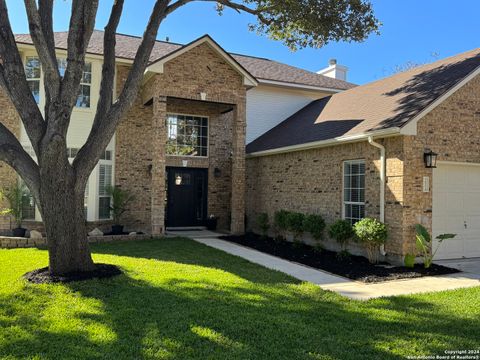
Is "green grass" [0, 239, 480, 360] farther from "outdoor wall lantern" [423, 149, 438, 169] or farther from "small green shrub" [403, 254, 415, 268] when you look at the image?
"outdoor wall lantern" [423, 149, 438, 169]

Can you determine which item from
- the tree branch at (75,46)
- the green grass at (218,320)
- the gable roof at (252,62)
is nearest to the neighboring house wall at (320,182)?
the green grass at (218,320)

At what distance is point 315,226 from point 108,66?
6866 mm

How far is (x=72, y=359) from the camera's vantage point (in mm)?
4125

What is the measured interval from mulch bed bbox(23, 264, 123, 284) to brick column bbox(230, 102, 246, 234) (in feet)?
22.9

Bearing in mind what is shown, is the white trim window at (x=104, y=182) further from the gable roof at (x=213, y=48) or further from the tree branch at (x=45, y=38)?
the tree branch at (x=45, y=38)

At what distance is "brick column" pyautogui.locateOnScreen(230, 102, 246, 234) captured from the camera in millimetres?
14531

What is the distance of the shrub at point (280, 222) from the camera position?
1288 cm

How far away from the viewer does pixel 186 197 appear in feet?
53.1

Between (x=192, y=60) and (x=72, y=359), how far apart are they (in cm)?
1134

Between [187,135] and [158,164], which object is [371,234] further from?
[187,135]

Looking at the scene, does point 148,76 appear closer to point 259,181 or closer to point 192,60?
point 192,60

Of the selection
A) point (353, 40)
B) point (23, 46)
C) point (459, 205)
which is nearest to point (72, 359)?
point (459, 205)

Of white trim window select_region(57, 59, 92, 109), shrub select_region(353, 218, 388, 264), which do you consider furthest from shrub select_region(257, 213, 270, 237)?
white trim window select_region(57, 59, 92, 109)

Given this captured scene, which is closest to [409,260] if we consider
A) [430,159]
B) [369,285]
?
[369,285]
